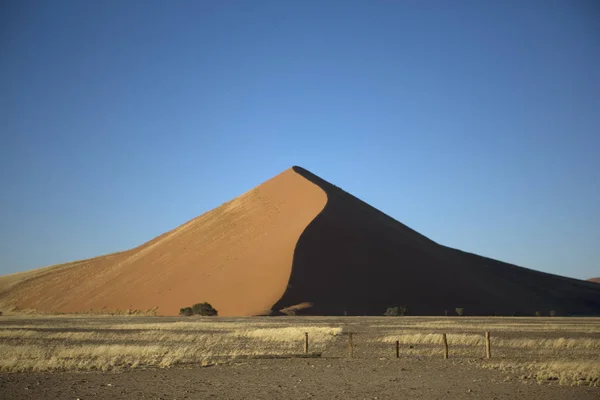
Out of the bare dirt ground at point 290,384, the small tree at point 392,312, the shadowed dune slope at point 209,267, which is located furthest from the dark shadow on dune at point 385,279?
the bare dirt ground at point 290,384

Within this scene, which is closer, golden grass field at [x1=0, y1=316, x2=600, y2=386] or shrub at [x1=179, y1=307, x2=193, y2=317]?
golden grass field at [x1=0, y1=316, x2=600, y2=386]

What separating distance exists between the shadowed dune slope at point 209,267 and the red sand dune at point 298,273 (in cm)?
17

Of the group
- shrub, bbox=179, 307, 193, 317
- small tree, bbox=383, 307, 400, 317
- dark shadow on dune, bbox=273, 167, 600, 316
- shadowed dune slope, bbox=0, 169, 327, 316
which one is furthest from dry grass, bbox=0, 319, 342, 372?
dark shadow on dune, bbox=273, 167, 600, 316

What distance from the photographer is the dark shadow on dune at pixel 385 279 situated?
55.8m

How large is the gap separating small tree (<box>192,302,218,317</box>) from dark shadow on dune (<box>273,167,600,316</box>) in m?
5.19

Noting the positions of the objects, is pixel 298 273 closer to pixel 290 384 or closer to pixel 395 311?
pixel 395 311

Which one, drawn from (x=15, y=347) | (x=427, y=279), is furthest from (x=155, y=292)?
(x=15, y=347)

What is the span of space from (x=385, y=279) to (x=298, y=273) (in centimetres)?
874

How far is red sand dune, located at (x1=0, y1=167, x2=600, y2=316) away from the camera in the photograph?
56188 mm

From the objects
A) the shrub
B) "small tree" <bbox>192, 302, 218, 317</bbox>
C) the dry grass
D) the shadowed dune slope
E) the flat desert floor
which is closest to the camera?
the flat desert floor

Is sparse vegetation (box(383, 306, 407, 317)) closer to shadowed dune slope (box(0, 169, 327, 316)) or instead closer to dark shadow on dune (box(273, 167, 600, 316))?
dark shadow on dune (box(273, 167, 600, 316))

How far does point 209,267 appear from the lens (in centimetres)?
6353

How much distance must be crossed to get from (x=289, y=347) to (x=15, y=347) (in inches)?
368

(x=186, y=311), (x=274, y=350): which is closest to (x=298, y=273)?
(x=186, y=311)
